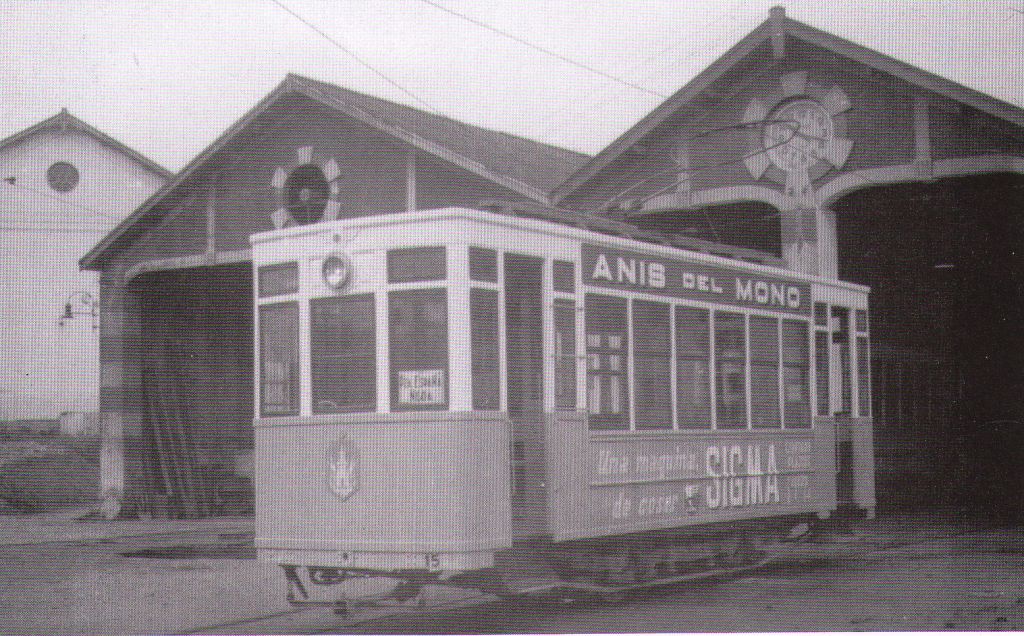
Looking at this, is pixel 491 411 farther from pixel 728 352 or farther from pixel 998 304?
Result: pixel 998 304

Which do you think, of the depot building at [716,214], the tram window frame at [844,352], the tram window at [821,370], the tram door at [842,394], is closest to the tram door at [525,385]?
the depot building at [716,214]

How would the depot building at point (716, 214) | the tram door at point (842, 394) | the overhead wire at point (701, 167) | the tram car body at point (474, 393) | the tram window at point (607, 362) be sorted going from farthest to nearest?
the overhead wire at point (701, 167) → the depot building at point (716, 214) → the tram door at point (842, 394) → the tram window at point (607, 362) → the tram car body at point (474, 393)

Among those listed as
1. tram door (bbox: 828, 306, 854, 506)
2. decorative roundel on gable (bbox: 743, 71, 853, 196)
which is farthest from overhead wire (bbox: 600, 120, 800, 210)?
tram door (bbox: 828, 306, 854, 506)

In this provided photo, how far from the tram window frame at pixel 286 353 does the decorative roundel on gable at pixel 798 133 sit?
8678 millimetres

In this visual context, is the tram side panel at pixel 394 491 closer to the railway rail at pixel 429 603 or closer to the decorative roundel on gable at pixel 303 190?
the railway rail at pixel 429 603

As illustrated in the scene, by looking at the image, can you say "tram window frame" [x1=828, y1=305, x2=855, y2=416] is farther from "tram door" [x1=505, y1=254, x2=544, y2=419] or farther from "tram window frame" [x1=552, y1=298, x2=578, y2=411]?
"tram door" [x1=505, y1=254, x2=544, y2=419]

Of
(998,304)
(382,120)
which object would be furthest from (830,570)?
(998,304)

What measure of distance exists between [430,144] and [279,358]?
312 inches

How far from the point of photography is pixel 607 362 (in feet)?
32.9

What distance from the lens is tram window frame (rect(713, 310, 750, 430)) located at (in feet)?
37.3

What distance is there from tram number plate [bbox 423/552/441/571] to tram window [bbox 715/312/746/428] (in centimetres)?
369

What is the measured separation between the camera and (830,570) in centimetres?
1272

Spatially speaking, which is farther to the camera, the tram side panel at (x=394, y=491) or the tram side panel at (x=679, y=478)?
the tram side panel at (x=679, y=478)

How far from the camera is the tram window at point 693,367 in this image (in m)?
10.9
